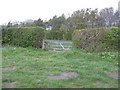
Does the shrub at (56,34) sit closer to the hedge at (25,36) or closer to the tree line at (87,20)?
the tree line at (87,20)

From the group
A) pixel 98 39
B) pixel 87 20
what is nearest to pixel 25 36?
pixel 98 39

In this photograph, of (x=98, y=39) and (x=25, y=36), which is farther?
(x=25, y=36)

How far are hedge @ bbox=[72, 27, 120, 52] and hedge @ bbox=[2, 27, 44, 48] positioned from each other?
8.17 feet

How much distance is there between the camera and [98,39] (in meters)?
6.39

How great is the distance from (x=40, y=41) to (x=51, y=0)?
385 centimetres

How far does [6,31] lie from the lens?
30.9 ft

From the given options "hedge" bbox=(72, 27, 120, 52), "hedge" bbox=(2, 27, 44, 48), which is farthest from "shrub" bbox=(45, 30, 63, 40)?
"hedge" bbox=(72, 27, 120, 52)

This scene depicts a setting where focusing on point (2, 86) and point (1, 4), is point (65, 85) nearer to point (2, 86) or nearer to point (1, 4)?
point (2, 86)

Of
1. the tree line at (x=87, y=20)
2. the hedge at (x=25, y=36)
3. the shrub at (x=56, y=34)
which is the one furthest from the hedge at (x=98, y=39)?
the tree line at (x=87, y=20)

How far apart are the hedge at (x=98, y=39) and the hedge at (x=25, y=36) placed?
2492 millimetres

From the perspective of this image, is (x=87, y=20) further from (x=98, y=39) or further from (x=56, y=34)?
(x=98, y=39)

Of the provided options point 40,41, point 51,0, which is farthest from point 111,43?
point 51,0

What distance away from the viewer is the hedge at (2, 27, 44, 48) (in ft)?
25.5

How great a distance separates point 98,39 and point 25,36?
4.64 metres
